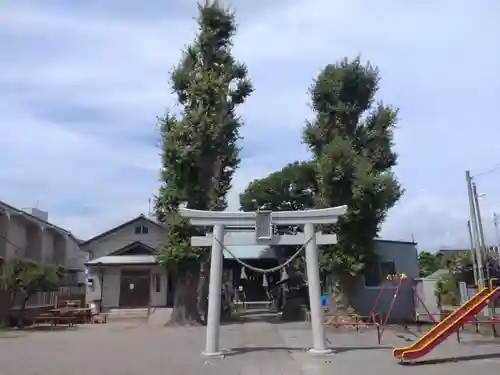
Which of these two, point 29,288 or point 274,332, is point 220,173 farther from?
point 29,288

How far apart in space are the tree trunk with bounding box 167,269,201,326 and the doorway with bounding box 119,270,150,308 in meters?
7.41

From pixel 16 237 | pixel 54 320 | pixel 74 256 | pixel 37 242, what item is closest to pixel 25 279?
pixel 54 320

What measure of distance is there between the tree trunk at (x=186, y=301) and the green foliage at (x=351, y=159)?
233 inches

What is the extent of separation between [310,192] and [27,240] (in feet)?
55.6

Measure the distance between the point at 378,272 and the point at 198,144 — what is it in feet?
37.1

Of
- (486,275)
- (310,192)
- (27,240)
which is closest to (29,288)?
(27,240)

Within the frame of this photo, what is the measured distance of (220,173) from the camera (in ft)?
78.0

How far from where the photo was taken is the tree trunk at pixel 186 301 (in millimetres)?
22416

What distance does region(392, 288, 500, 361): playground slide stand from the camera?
11.7m

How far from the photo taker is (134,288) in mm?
29812

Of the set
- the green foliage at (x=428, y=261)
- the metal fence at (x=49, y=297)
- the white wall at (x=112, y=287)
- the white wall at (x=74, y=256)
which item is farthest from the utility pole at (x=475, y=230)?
the green foliage at (x=428, y=261)

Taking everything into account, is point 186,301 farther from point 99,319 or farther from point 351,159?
point 351,159

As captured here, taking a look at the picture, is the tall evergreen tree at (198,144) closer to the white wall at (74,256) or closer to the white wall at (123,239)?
the white wall at (123,239)

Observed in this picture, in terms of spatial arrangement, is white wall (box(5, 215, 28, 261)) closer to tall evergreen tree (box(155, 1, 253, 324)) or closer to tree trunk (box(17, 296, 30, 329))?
tree trunk (box(17, 296, 30, 329))
